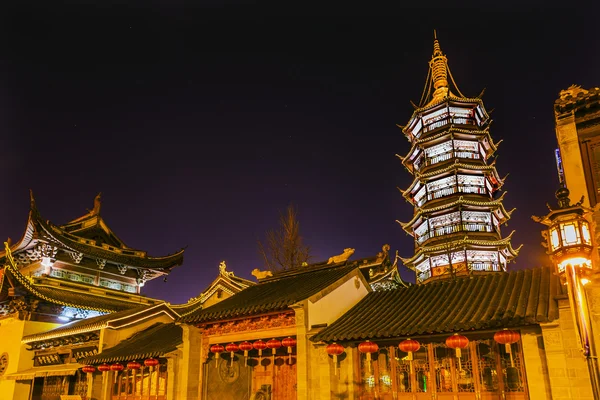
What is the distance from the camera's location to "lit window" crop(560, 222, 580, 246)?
23.5 feet

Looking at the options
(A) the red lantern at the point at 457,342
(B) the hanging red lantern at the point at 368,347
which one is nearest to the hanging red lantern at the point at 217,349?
(B) the hanging red lantern at the point at 368,347

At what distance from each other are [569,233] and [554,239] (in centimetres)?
28

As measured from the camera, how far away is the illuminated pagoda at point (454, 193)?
87.0 ft

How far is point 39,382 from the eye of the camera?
21.2 meters

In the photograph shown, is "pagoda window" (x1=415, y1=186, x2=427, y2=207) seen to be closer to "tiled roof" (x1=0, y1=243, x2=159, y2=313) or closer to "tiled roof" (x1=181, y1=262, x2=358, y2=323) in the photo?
"tiled roof" (x1=181, y1=262, x2=358, y2=323)

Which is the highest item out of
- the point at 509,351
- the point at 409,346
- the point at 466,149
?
the point at 466,149

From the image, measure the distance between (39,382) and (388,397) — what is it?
17558 millimetres

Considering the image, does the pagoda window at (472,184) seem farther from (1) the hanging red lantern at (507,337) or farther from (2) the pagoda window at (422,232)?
(1) the hanging red lantern at (507,337)

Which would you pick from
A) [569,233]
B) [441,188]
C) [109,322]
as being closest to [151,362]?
[109,322]

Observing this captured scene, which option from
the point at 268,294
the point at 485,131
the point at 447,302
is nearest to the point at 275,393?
the point at 268,294

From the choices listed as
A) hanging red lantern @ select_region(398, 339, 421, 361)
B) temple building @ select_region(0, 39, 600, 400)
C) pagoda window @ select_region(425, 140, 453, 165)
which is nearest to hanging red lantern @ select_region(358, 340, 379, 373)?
temple building @ select_region(0, 39, 600, 400)

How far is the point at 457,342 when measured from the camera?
9656 millimetres

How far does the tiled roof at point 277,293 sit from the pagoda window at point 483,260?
44.0 feet

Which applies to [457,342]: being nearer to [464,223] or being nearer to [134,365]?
[134,365]
